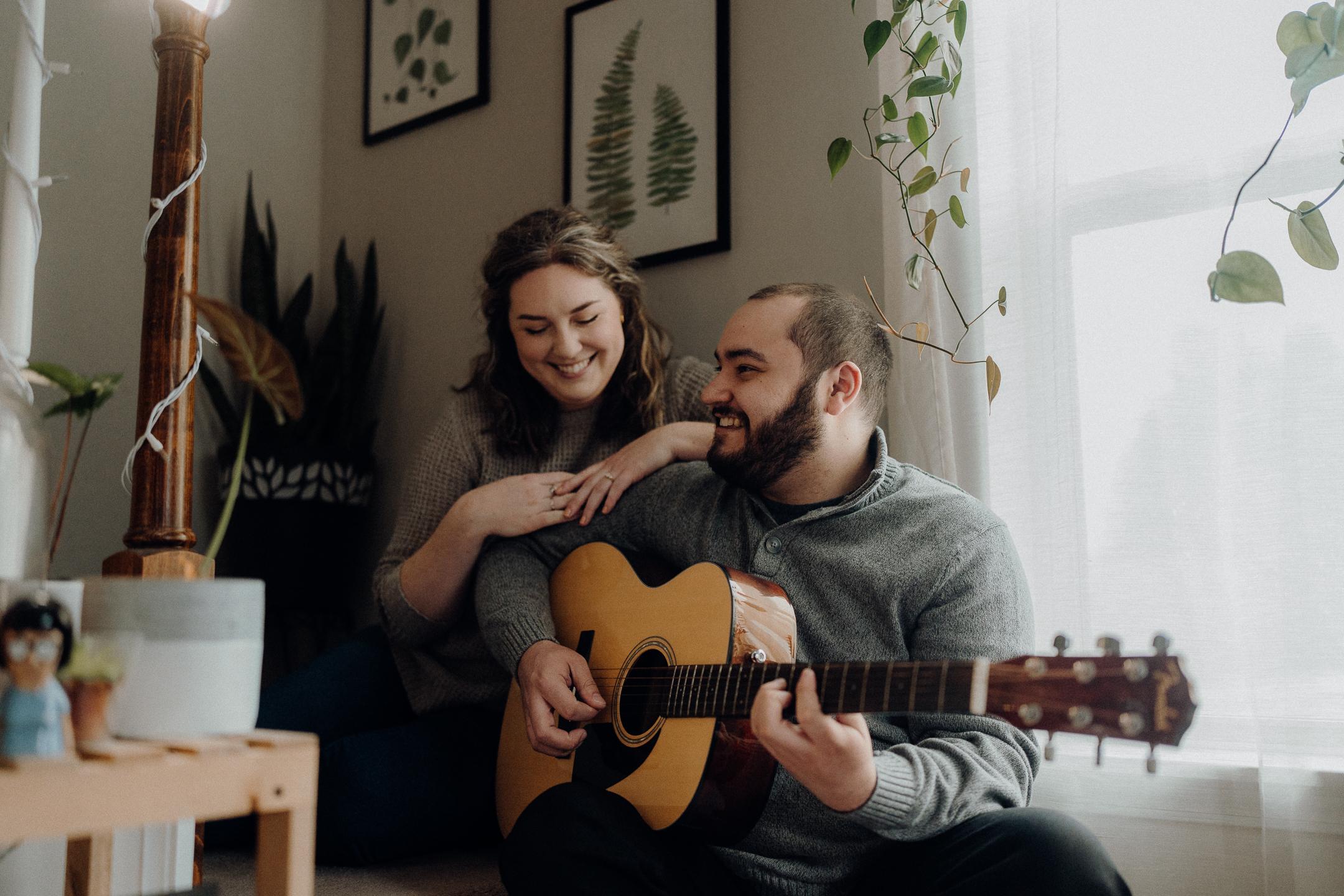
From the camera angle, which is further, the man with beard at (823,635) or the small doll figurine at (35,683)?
the man with beard at (823,635)

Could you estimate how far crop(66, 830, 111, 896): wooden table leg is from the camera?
903 millimetres

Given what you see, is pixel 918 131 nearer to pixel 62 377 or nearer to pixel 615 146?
pixel 615 146

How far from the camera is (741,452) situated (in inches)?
57.3

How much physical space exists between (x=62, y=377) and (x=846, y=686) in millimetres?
762

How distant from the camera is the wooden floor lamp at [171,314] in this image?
1012 millimetres

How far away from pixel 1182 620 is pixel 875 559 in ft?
1.48

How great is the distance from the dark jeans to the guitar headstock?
1060 mm

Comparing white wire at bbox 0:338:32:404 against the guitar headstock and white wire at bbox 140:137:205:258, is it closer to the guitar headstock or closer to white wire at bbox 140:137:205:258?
white wire at bbox 140:137:205:258

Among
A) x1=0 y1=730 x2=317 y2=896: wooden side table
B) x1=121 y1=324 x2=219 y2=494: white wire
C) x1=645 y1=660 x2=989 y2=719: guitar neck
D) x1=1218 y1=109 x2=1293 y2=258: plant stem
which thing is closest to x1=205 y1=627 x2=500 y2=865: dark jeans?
x1=645 y1=660 x2=989 y2=719: guitar neck

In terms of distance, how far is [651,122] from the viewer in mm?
2141

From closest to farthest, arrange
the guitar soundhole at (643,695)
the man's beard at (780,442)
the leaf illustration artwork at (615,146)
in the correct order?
1. the guitar soundhole at (643,695)
2. the man's beard at (780,442)
3. the leaf illustration artwork at (615,146)

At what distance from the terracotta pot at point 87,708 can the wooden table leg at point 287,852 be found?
5.0 inches

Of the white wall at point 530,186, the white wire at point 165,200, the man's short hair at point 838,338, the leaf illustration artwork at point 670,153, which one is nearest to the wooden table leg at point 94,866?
the white wire at point 165,200

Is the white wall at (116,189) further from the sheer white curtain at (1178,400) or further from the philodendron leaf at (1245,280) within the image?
the philodendron leaf at (1245,280)
